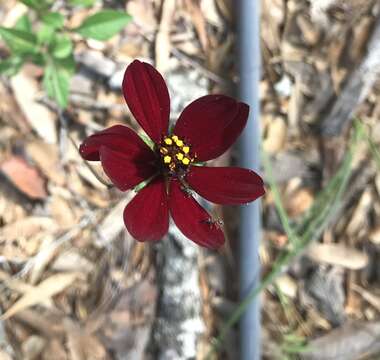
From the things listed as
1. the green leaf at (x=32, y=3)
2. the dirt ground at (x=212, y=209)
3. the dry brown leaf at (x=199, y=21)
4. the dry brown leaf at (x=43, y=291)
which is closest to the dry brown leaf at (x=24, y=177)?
the dirt ground at (x=212, y=209)

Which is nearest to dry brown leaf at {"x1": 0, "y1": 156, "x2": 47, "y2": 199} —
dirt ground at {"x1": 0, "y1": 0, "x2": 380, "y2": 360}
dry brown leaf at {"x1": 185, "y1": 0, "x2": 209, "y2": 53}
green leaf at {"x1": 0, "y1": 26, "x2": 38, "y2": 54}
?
dirt ground at {"x1": 0, "y1": 0, "x2": 380, "y2": 360}

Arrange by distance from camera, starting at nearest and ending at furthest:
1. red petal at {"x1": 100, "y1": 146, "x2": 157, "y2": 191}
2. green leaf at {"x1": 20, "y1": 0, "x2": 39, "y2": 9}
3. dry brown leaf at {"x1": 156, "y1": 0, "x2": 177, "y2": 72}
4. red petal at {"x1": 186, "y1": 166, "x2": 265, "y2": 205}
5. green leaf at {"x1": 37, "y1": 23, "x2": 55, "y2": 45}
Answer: red petal at {"x1": 100, "y1": 146, "x2": 157, "y2": 191}
red petal at {"x1": 186, "y1": 166, "x2": 265, "y2": 205}
green leaf at {"x1": 20, "y1": 0, "x2": 39, "y2": 9}
green leaf at {"x1": 37, "y1": 23, "x2": 55, "y2": 45}
dry brown leaf at {"x1": 156, "y1": 0, "x2": 177, "y2": 72}

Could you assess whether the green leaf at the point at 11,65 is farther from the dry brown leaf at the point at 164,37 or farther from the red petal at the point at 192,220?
the red petal at the point at 192,220

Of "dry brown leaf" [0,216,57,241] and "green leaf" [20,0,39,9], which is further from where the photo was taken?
"dry brown leaf" [0,216,57,241]

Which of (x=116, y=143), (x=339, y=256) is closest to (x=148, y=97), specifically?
(x=116, y=143)

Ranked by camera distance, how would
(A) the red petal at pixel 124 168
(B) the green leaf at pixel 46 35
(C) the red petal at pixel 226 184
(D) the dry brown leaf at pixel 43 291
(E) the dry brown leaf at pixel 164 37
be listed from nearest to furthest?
(A) the red petal at pixel 124 168 → (C) the red petal at pixel 226 184 → (B) the green leaf at pixel 46 35 → (D) the dry brown leaf at pixel 43 291 → (E) the dry brown leaf at pixel 164 37

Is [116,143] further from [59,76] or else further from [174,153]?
[59,76]

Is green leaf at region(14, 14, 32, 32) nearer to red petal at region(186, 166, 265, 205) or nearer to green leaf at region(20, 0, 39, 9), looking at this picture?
green leaf at region(20, 0, 39, 9)

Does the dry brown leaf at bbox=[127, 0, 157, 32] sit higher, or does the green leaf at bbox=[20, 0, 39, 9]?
the green leaf at bbox=[20, 0, 39, 9]
